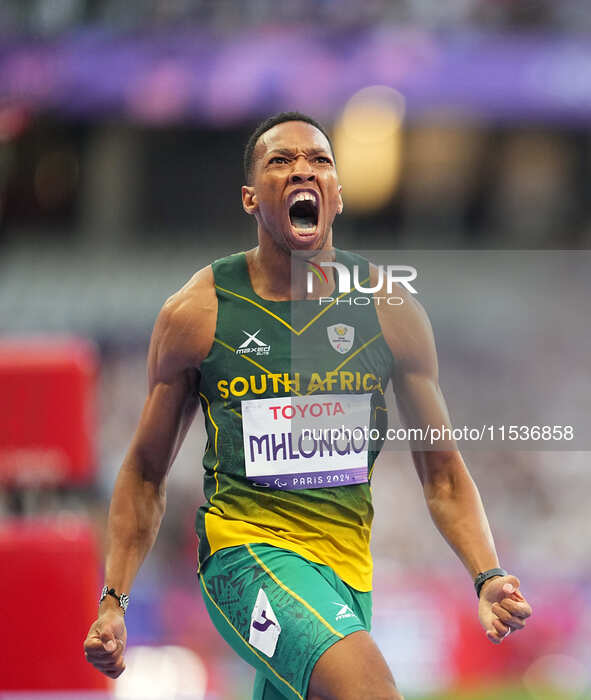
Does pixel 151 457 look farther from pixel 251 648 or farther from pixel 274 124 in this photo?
pixel 274 124

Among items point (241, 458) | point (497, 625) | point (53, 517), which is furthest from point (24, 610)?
point (497, 625)

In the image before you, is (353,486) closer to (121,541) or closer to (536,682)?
(121,541)

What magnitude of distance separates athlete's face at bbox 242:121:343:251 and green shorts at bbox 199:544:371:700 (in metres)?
0.95

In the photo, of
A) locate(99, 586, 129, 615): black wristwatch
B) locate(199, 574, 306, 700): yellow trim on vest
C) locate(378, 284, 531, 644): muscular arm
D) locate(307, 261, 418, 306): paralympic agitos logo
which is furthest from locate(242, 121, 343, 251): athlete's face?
locate(99, 586, 129, 615): black wristwatch

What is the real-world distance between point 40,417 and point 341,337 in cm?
284

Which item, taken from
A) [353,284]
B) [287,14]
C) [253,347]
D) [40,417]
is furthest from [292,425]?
[287,14]

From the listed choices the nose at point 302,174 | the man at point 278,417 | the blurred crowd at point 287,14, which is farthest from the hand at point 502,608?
the blurred crowd at point 287,14

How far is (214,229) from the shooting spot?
59.8ft

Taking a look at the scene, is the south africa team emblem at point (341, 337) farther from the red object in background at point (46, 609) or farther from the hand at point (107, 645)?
the red object in background at point (46, 609)

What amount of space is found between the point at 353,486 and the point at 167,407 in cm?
63

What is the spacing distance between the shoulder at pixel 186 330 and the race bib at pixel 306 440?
0.23 metres

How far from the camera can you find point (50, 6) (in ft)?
51.5

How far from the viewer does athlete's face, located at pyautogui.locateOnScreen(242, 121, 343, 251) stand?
11.3ft

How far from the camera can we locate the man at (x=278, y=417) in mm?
3307
